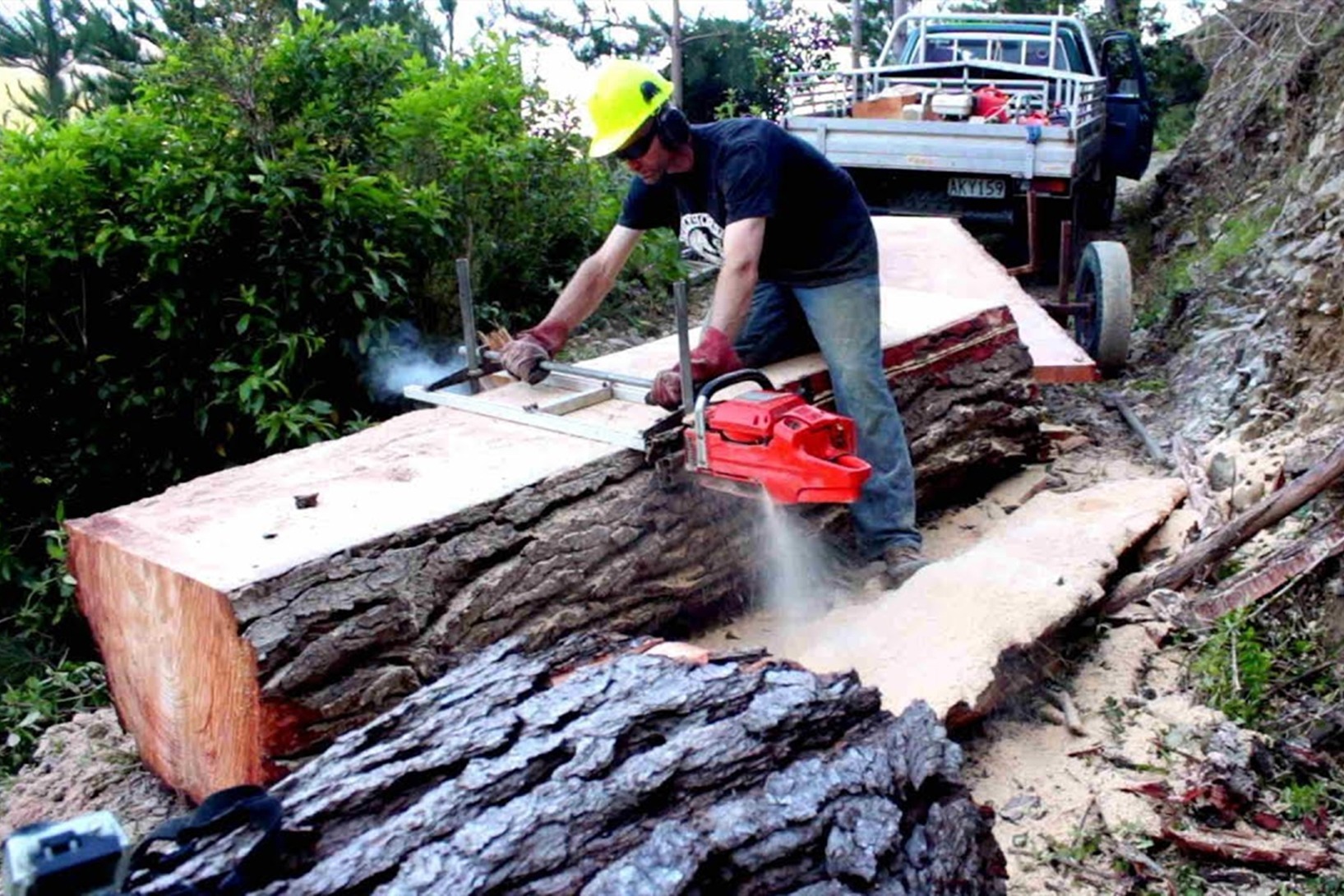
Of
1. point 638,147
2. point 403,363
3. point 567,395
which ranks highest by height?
point 638,147

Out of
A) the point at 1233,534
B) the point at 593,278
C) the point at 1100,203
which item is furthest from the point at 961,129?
the point at 1233,534

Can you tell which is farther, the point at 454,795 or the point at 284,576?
the point at 284,576

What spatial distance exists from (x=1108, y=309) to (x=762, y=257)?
118 inches

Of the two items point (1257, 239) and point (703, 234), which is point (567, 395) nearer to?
point (703, 234)

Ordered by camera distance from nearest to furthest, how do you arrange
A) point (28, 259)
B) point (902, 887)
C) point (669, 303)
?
point (902, 887)
point (28, 259)
point (669, 303)

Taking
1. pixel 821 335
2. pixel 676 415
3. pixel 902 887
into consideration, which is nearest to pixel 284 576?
pixel 676 415

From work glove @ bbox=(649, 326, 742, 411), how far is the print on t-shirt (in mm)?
497

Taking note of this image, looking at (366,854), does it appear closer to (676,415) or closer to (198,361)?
(676,415)

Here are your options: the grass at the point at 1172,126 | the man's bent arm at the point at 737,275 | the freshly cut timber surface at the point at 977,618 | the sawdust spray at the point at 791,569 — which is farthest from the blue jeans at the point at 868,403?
the grass at the point at 1172,126

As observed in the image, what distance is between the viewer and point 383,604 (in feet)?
9.27

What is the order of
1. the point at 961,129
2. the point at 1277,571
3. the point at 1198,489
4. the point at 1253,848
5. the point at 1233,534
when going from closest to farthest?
1. the point at 1253,848
2. the point at 1277,571
3. the point at 1233,534
4. the point at 1198,489
5. the point at 961,129

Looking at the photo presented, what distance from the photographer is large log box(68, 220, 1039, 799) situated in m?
2.69

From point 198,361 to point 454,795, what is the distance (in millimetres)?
3739

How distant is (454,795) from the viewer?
201cm
